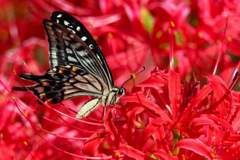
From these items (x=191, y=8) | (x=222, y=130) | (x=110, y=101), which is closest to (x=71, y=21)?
(x=110, y=101)

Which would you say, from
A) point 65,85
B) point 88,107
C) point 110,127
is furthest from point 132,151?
point 65,85

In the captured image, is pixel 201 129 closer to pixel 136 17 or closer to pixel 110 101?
pixel 110 101

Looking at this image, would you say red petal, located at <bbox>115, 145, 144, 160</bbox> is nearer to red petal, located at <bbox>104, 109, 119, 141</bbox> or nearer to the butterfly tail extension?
red petal, located at <bbox>104, 109, 119, 141</bbox>

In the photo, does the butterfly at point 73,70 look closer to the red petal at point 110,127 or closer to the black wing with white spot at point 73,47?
the black wing with white spot at point 73,47

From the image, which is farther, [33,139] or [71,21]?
[33,139]

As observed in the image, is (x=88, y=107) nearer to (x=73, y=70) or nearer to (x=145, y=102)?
(x=73, y=70)

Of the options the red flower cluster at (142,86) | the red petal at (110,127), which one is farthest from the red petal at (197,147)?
the red petal at (110,127)

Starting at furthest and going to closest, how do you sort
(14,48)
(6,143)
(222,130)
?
(14,48) → (6,143) → (222,130)

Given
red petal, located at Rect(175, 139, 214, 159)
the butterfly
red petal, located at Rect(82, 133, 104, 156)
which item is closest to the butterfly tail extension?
the butterfly
